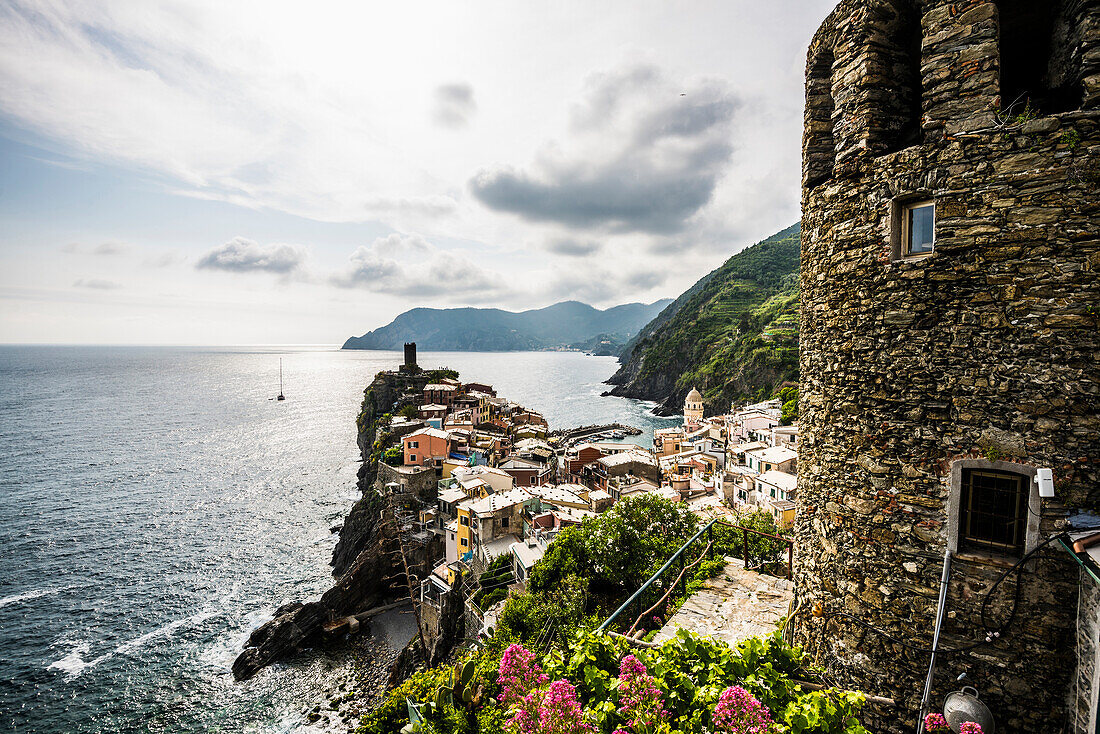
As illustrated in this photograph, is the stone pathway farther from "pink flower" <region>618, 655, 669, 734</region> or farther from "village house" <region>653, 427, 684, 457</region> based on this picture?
"village house" <region>653, 427, 684, 457</region>

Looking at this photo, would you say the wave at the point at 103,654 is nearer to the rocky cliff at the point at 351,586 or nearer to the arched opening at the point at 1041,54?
the rocky cliff at the point at 351,586

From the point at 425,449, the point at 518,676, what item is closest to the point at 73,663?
the point at 425,449

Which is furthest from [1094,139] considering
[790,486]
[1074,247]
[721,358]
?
[721,358]

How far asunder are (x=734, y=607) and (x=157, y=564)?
43249mm

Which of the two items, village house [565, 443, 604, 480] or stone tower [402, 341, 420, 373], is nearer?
village house [565, 443, 604, 480]

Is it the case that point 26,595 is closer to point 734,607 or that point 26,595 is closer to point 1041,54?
point 734,607

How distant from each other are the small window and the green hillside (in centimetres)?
8927

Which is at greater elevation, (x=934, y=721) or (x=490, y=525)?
(x=934, y=721)

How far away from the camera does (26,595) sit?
99.3 ft

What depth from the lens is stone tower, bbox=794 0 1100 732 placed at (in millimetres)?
4018

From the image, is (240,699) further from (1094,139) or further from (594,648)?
(1094,139)

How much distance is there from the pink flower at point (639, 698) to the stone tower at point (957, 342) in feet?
8.65

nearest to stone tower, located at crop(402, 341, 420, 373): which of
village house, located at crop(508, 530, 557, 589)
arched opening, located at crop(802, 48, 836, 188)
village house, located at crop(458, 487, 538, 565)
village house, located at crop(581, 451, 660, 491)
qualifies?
village house, located at crop(581, 451, 660, 491)

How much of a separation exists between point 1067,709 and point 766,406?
221 feet
